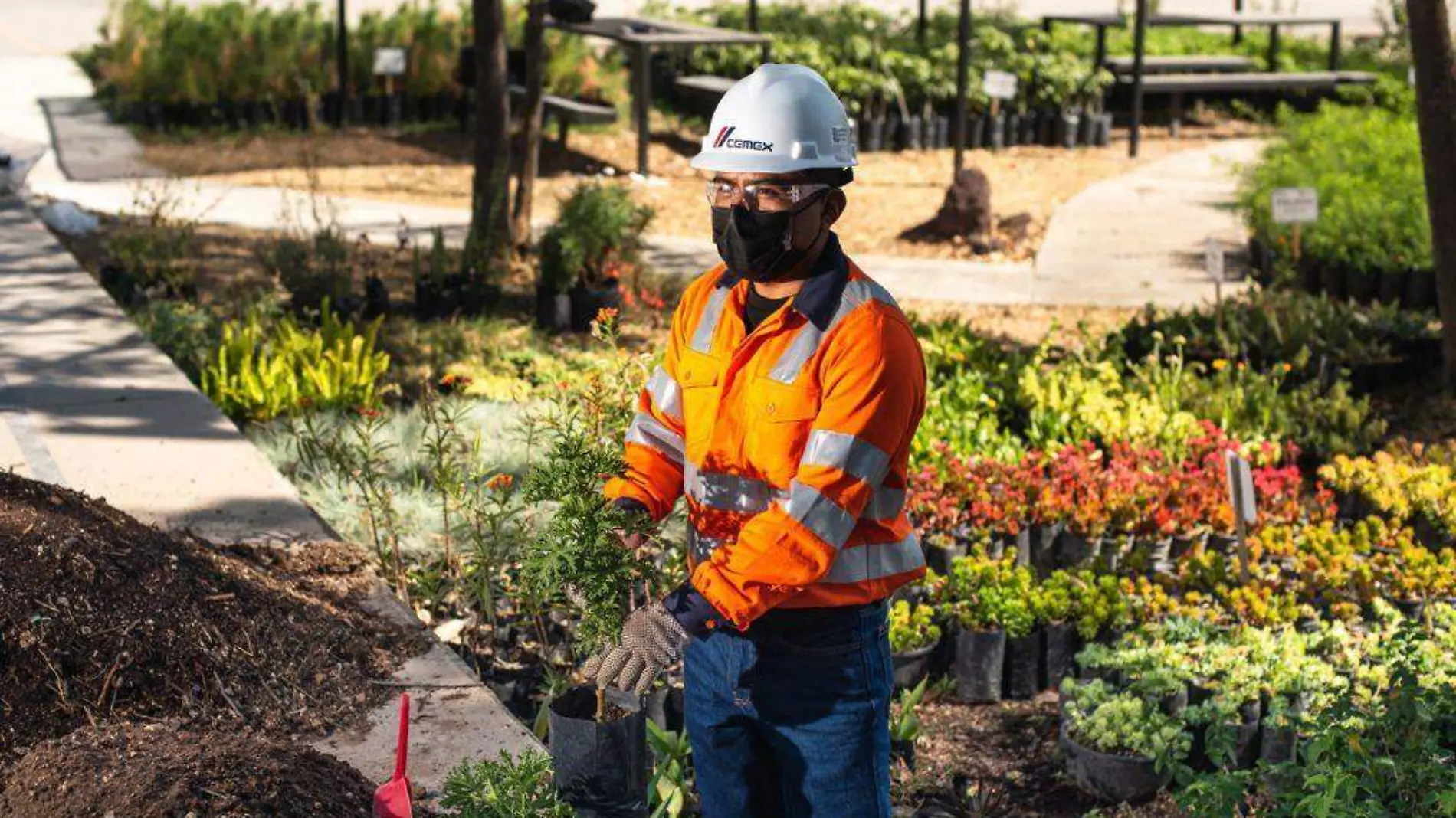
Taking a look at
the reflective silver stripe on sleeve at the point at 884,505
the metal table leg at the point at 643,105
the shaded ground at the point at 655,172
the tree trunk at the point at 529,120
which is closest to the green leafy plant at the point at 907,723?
the reflective silver stripe on sleeve at the point at 884,505

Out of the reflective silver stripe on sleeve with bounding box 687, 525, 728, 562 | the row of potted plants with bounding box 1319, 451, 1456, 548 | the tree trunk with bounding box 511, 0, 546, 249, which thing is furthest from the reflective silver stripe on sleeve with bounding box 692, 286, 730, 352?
the tree trunk with bounding box 511, 0, 546, 249

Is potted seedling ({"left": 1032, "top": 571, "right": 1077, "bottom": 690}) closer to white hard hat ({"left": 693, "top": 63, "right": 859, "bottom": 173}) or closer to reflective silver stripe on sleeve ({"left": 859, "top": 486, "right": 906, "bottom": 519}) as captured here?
reflective silver stripe on sleeve ({"left": 859, "top": 486, "right": 906, "bottom": 519})

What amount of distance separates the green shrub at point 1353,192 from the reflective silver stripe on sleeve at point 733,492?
24.3 feet

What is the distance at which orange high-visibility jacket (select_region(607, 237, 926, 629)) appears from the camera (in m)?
3.45

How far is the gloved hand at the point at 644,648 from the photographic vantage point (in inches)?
141

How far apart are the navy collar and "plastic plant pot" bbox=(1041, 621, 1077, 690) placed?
2492 mm

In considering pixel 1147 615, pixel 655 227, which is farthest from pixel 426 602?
pixel 655 227

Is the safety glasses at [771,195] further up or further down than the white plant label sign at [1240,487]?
further up

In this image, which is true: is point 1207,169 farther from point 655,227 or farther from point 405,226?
point 405,226

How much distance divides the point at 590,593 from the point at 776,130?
1.04m

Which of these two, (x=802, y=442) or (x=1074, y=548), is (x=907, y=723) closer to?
(x=802, y=442)

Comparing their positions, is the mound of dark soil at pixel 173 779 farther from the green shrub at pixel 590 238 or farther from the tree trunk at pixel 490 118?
the tree trunk at pixel 490 118

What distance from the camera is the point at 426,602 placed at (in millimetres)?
6078

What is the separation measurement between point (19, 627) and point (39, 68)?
52.2 ft
